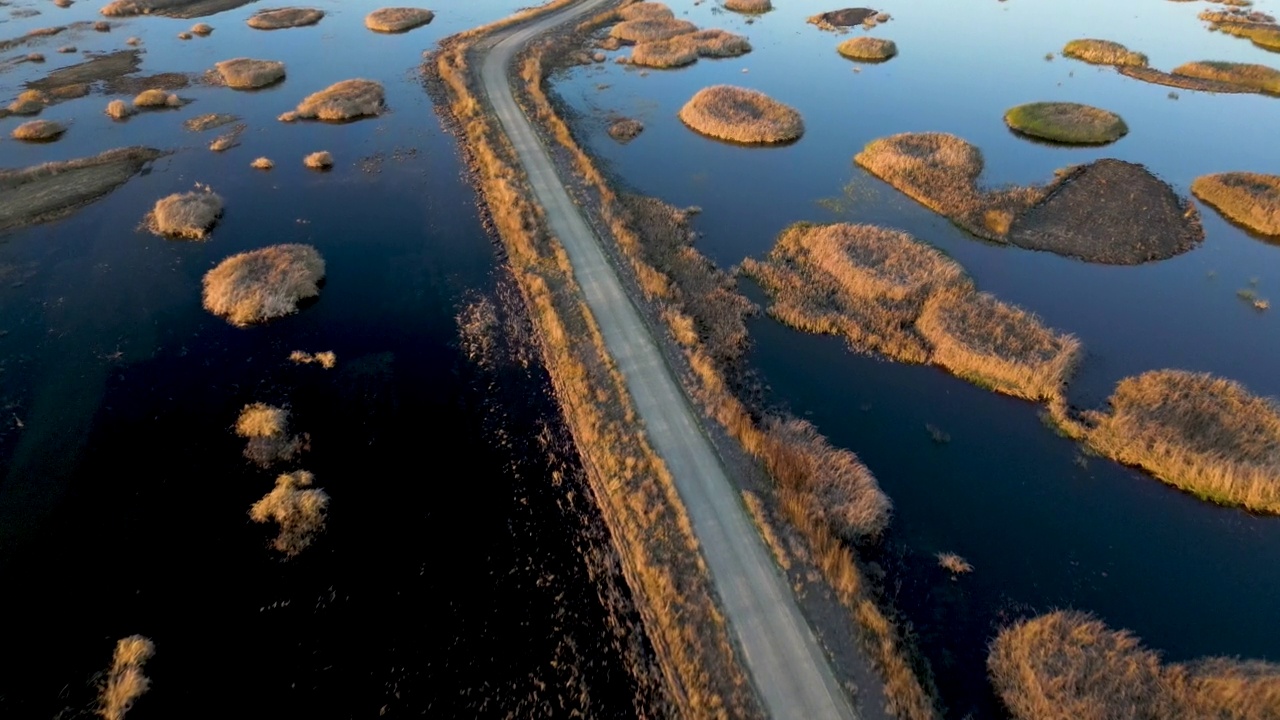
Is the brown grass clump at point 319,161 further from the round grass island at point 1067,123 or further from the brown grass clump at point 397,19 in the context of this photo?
the round grass island at point 1067,123

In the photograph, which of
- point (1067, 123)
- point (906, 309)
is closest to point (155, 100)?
point (906, 309)

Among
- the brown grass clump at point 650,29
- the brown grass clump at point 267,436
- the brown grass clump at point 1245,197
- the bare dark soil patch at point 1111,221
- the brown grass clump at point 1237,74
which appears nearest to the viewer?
the brown grass clump at point 267,436

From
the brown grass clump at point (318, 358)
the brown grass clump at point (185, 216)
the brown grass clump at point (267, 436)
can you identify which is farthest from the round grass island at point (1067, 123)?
the brown grass clump at point (185, 216)

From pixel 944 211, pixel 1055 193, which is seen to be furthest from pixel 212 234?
pixel 1055 193

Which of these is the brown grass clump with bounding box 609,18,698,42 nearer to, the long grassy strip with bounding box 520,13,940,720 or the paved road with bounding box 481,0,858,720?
the long grassy strip with bounding box 520,13,940,720

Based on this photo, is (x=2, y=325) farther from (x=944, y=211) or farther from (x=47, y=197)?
(x=944, y=211)
